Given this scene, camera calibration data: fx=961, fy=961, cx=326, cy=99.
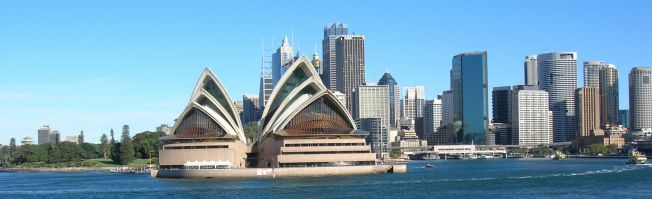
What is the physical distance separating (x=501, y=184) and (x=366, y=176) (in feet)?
55.6

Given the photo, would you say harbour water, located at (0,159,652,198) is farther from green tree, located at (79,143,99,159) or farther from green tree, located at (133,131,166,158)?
green tree, located at (79,143,99,159)

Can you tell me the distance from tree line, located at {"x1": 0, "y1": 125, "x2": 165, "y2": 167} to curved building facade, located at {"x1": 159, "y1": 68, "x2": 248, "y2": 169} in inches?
1757

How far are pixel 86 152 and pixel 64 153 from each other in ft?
31.6

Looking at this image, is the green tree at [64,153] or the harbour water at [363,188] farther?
the green tree at [64,153]

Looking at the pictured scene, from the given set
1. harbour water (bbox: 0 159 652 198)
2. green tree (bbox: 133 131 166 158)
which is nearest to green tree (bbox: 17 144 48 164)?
green tree (bbox: 133 131 166 158)

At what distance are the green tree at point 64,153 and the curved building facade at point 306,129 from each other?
72.4 meters

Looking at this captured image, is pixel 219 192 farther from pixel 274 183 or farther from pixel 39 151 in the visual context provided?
pixel 39 151

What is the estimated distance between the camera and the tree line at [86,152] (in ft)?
525

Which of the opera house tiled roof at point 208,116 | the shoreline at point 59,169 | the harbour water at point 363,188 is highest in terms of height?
the opera house tiled roof at point 208,116

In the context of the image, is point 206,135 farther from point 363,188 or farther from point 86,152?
point 86,152

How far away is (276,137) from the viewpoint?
333 ft

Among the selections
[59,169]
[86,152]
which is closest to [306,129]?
[59,169]

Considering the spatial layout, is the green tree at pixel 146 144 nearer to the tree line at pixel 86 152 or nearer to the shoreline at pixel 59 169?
the tree line at pixel 86 152

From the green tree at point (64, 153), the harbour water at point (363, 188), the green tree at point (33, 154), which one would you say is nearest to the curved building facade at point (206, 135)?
the harbour water at point (363, 188)
